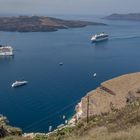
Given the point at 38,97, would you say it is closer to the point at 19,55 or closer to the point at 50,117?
the point at 50,117

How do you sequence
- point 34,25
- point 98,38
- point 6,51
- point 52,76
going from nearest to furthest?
1. point 52,76
2. point 6,51
3. point 98,38
4. point 34,25

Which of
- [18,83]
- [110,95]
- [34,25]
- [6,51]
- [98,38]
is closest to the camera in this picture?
[110,95]

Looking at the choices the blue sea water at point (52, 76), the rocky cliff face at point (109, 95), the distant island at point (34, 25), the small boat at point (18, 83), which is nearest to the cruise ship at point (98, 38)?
the blue sea water at point (52, 76)

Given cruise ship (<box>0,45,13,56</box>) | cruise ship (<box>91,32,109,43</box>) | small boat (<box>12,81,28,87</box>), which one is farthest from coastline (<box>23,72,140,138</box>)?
cruise ship (<box>91,32,109,43</box>)

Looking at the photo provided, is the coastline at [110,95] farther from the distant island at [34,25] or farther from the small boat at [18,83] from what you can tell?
the distant island at [34,25]

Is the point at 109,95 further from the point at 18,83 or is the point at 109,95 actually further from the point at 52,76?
the point at 52,76

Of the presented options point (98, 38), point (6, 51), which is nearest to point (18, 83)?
point (6, 51)

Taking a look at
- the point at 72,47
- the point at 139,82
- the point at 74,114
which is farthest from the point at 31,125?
the point at 72,47

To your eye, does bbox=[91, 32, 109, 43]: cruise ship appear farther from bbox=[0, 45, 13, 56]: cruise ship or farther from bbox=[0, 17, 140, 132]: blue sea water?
bbox=[0, 45, 13, 56]: cruise ship

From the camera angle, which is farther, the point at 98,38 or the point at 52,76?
the point at 98,38
